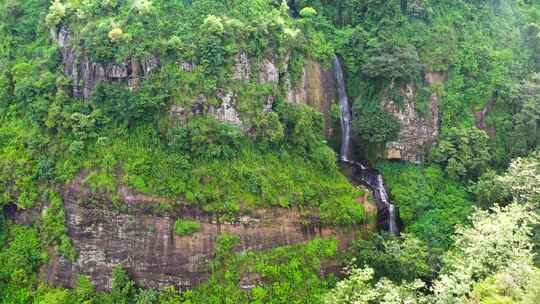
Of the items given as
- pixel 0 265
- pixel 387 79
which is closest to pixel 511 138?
pixel 387 79

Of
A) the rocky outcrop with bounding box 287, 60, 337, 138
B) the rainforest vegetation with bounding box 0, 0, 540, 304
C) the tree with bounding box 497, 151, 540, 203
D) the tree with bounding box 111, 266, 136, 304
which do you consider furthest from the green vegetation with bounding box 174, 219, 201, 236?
the tree with bounding box 497, 151, 540, 203

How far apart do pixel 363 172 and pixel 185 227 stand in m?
11.8

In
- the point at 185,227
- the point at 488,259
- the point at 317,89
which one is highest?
the point at 317,89

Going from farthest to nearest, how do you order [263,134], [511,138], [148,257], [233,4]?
[511,138]
[233,4]
[263,134]
[148,257]

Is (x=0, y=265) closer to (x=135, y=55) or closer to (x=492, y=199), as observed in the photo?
(x=135, y=55)

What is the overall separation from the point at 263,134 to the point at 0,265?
14415 millimetres

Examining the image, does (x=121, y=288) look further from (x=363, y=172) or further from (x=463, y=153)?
(x=463, y=153)

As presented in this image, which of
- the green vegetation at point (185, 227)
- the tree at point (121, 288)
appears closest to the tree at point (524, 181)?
the green vegetation at point (185, 227)

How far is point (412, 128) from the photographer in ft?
94.1

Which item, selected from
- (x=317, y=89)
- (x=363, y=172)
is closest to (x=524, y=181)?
(x=363, y=172)

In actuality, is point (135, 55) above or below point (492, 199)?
above

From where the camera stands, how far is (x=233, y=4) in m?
26.2

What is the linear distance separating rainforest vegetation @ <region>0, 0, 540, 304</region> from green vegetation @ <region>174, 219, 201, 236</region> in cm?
6

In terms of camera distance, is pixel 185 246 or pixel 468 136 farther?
pixel 468 136
